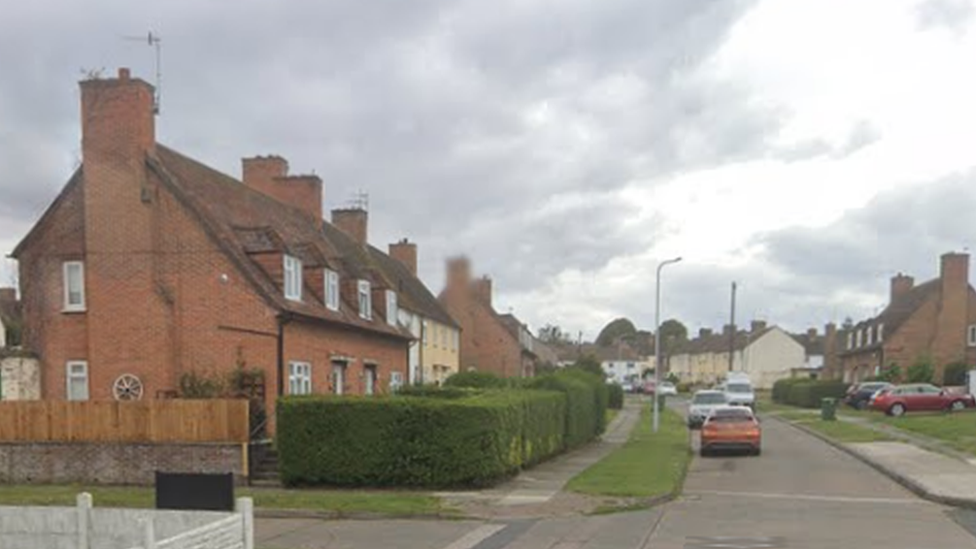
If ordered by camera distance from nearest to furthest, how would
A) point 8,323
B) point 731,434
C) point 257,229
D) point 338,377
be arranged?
point 257,229 < point 731,434 < point 338,377 < point 8,323

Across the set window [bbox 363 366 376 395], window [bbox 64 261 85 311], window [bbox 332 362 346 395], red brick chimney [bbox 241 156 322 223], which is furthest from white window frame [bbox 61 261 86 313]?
red brick chimney [bbox 241 156 322 223]

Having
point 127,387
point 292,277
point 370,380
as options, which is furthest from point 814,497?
point 370,380

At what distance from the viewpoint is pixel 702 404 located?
4700 cm

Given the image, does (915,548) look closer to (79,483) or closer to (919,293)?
(79,483)

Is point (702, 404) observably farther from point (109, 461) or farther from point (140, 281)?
point (109, 461)

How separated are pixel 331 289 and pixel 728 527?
63.1 feet

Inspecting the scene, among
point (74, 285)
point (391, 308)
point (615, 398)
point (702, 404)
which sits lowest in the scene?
point (615, 398)

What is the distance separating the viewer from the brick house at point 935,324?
65.0 metres

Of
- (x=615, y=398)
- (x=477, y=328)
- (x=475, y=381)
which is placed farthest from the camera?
(x=615, y=398)

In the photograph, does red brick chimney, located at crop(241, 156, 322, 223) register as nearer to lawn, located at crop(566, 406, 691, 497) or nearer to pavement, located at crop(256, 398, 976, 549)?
lawn, located at crop(566, 406, 691, 497)

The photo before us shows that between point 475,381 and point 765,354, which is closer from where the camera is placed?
point 475,381

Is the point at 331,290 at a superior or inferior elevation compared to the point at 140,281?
inferior

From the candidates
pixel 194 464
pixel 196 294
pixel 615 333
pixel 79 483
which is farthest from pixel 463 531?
pixel 615 333

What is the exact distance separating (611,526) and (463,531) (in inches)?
94.7
